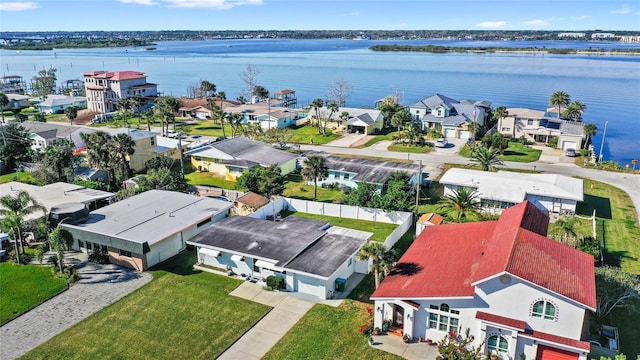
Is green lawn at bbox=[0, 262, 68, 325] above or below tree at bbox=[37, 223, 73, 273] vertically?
below

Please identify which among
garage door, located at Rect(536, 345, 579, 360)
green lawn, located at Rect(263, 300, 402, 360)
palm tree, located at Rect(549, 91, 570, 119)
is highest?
palm tree, located at Rect(549, 91, 570, 119)

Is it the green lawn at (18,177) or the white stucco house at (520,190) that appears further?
the green lawn at (18,177)

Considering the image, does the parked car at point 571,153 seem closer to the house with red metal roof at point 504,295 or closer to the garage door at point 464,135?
the garage door at point 464,135

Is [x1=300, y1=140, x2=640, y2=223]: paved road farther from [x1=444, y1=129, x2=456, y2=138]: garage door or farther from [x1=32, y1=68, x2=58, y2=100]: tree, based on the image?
[x1=32, y1=68, x2=58, y2=100]: tree

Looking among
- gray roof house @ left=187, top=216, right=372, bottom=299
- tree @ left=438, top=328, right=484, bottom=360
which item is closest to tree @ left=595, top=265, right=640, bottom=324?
tree @ left=438, top=328, right=484, bottom=360

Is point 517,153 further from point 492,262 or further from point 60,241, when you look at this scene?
point 60,241

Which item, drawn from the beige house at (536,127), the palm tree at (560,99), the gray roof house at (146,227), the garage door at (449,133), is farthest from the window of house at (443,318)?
the palm tree at (560,99)
